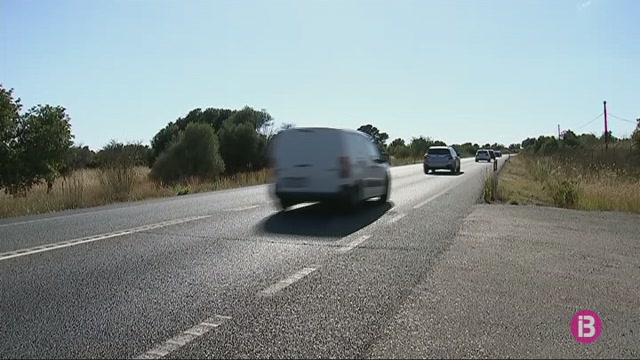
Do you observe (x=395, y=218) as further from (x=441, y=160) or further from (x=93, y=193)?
(x=441, y=160)

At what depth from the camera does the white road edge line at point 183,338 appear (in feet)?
12.2

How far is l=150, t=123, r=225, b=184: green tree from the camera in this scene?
127ft

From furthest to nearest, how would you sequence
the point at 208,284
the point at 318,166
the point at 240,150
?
1. the point at 240,150
2. the point at 318,166
3. the point at 208,284

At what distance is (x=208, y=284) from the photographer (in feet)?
18.8

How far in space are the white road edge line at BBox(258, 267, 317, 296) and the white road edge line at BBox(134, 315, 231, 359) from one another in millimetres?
893

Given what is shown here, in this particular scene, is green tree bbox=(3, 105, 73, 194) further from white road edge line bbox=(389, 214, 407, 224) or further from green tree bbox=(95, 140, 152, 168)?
white road edge line bbox=(389, 214, 407, 224)

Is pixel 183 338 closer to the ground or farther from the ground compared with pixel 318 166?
closer to the ground

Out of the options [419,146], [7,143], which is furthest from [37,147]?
[419,146]

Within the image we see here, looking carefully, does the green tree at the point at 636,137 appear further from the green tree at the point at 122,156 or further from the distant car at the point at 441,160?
the green tree at the point at 122,156

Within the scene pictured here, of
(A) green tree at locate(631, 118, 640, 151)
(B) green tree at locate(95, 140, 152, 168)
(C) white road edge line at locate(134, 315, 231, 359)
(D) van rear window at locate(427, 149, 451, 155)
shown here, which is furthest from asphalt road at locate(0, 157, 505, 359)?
(A) green tree at locate(631, 118, 640, 151)

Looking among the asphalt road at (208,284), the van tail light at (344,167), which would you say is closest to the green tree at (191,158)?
the van tail light at (344,167)

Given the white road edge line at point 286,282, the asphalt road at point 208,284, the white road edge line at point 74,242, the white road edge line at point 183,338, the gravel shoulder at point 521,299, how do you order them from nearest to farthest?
1. the white road edge line at point 183,338
2. the gravel shoulder at point 521,299
3. the asphalt road at point 208,284
4. the white road edge line at point 286,282
5. the white road edge line at point 74,242

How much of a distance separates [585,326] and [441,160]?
97.0 feet

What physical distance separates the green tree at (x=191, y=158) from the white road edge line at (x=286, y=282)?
106ft
